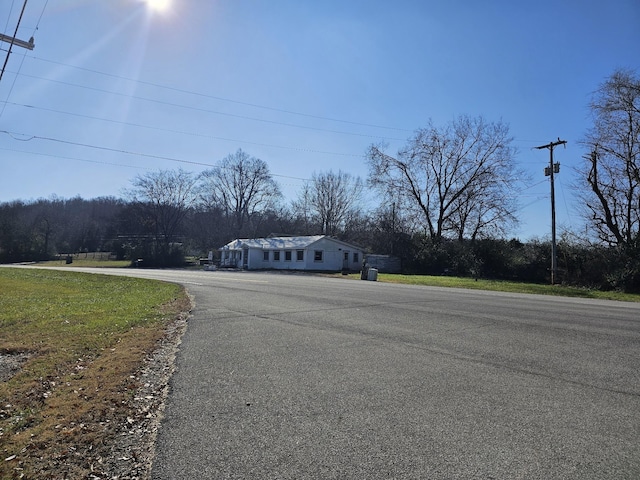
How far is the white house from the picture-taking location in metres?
45.7

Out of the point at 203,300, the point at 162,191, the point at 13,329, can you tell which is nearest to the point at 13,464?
the point at 13,329

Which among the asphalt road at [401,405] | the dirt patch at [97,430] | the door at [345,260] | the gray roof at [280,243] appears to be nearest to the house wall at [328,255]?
the door at [345,260]

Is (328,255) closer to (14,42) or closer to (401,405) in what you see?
(14,42)

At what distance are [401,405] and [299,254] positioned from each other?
42.3 meters

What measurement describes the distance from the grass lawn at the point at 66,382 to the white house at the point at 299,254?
35.0m

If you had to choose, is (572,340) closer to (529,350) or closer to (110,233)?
(529,350)

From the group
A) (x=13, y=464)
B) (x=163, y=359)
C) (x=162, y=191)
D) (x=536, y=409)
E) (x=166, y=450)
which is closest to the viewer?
(x=13, y=464)

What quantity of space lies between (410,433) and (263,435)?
129 cm

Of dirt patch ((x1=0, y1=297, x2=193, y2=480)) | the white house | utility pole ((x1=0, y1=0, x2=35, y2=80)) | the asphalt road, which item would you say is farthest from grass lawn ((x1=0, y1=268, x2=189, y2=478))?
the white house

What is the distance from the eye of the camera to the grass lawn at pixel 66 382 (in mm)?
3246

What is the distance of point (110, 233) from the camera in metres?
93.3

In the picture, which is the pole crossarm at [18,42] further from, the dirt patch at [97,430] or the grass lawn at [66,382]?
the dirt patch at [97,430]

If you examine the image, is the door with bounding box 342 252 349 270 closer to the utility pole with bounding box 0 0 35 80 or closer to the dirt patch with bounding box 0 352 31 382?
the utility pole with bounding box 0 0 35 80

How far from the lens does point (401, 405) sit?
14.3 ft
